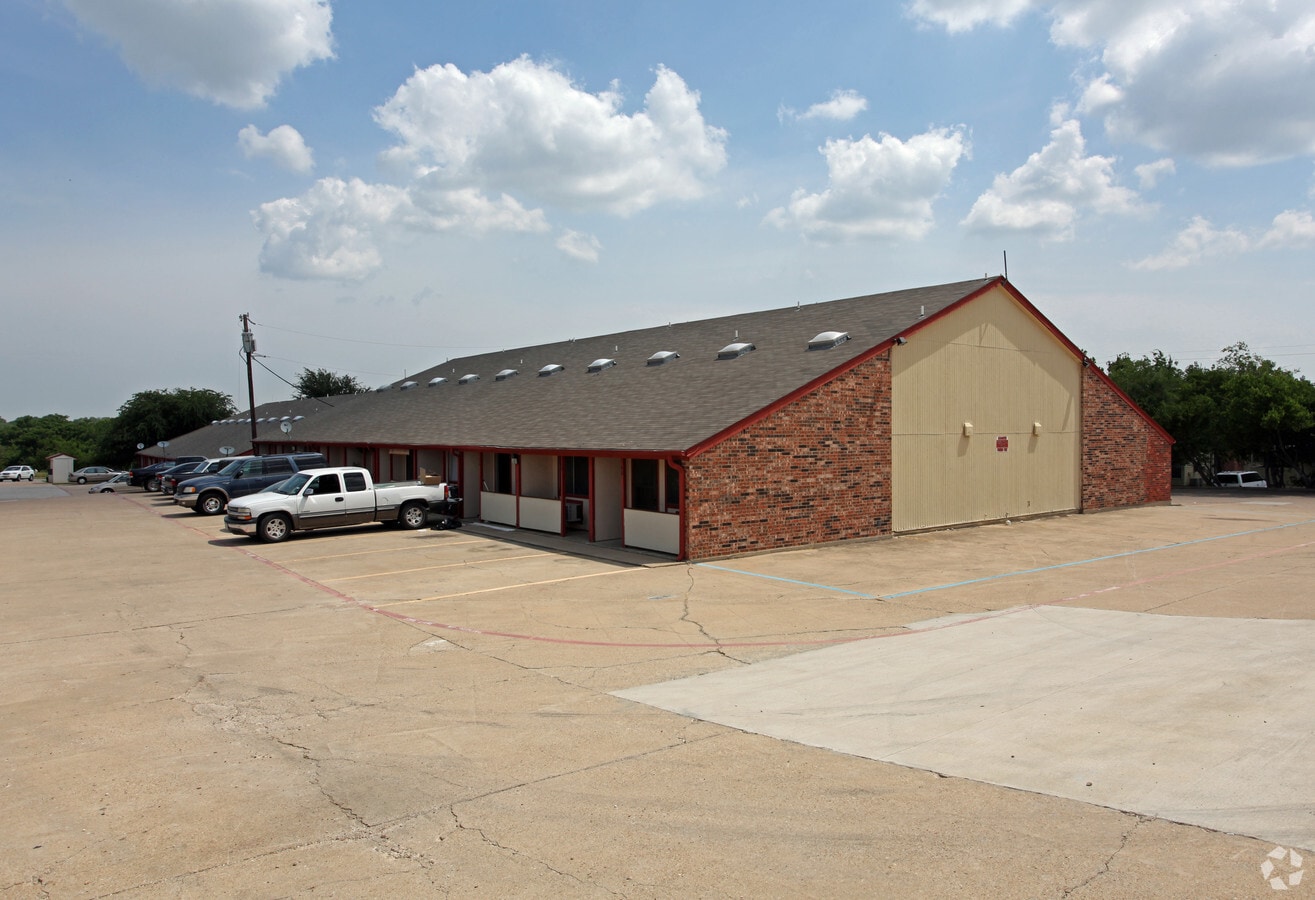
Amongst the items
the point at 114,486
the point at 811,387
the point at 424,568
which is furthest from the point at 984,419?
the point at 114,486

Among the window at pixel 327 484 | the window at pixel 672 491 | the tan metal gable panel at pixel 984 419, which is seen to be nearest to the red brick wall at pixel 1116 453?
the tan metal gable panel at pixel 984 419

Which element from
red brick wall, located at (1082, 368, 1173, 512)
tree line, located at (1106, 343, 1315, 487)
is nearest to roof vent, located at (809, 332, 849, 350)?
red brick wall, located at (1082, 368, 1173, 512)

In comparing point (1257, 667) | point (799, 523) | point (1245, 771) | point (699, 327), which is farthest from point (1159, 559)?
point (699, 327)

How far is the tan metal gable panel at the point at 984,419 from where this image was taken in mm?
22328

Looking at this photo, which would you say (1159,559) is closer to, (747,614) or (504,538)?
(747,614)

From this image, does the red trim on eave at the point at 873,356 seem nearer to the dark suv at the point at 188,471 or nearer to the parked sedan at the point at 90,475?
the dark suv at the point at 188,471

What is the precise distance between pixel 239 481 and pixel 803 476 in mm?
21765

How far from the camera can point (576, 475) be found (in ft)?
80.0

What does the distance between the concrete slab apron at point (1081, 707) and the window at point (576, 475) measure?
13.7 m

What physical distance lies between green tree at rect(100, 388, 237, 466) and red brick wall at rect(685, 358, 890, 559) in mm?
78913

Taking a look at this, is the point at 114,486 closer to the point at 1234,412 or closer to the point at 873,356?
the point at 873,356

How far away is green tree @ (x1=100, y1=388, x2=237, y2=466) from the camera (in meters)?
83.6

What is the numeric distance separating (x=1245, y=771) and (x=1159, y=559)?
43.5 feet

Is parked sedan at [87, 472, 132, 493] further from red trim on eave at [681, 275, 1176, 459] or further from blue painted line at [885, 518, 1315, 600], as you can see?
blue painted line at [885, 518, 1315, 600]
